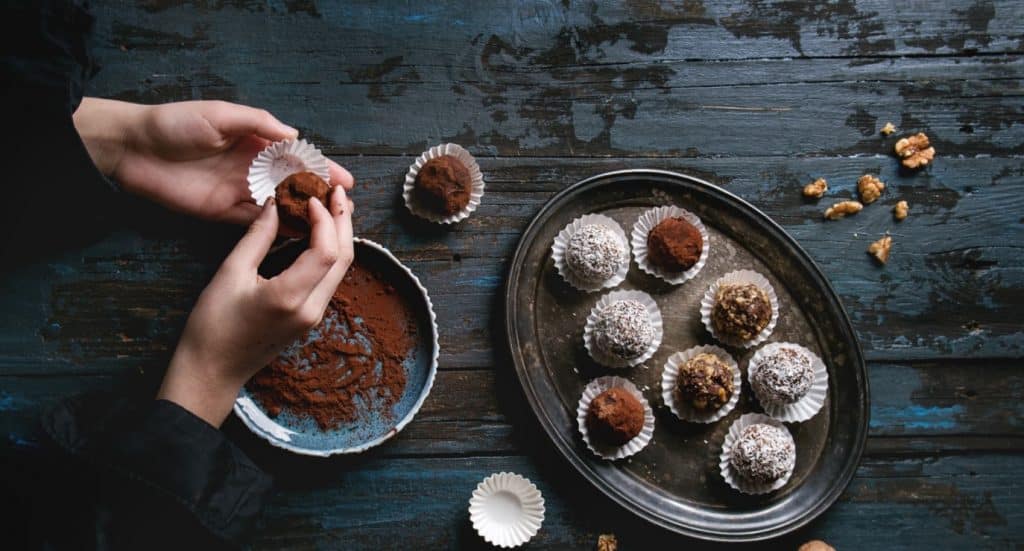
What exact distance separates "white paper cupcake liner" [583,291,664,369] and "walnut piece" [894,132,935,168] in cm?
95

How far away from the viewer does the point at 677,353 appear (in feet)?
7.88

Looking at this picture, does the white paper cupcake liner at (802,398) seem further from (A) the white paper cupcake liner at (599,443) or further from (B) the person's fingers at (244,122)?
(B) the person's fingers at (244,122)

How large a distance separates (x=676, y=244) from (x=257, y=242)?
117 centimetres

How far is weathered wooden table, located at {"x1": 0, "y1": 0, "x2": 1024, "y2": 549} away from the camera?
230 centimetres

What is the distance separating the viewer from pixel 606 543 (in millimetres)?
2342

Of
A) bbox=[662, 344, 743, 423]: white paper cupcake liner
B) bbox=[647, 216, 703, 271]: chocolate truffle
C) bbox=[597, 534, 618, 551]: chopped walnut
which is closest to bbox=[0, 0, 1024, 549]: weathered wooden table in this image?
bbox=[597, 534, 618, 551]: chopped walnut

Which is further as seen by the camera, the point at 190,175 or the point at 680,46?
the point at 680,46

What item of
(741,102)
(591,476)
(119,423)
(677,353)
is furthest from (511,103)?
(119,423)

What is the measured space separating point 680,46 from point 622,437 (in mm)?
Answer: 1228

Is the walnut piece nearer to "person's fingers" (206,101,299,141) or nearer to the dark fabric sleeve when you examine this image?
"person's fingers" (206,101,299,141)

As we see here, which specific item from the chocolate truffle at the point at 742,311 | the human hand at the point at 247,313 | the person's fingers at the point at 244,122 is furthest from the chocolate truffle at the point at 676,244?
the person's fingers at the point at 244,122

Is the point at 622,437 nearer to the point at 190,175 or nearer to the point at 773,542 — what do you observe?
the point at 773,542

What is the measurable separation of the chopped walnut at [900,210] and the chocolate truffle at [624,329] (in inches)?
35.6

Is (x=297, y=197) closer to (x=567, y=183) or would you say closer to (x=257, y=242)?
(x=257, y=242)
